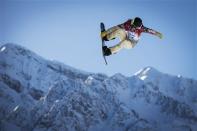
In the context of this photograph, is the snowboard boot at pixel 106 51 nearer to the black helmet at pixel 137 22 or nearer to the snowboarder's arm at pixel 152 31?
the snowboarder's arm at pixel 152 31

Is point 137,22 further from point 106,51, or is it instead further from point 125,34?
point 106,51

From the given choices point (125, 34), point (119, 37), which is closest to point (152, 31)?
point (125, 34)

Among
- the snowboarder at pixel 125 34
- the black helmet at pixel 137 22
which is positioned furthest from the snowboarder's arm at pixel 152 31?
the black helmet at pixel 137 22

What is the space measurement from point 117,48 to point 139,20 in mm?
3206

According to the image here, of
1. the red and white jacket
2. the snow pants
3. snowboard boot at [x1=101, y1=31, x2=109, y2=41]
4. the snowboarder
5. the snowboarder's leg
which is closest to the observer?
the red and white jacket

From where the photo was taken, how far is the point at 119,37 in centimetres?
2256

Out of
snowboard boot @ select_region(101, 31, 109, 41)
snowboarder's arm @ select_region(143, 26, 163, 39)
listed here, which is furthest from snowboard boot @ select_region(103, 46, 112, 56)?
snowboarder's arm @ select_region(143, 26, 163, 39)

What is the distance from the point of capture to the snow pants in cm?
2202

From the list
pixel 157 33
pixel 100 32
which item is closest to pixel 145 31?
pixel 157 33

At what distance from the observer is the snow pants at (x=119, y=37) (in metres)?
22.0

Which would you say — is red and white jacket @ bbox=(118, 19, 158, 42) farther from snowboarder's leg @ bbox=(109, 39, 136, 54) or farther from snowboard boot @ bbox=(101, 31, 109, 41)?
snowboard boot @ bbox=(101, 31, 109, 41)

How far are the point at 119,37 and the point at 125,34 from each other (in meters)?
0.44

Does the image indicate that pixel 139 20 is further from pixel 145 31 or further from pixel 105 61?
pixel 105 61

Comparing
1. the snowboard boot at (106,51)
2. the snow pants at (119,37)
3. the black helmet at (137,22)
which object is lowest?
the snowboard boot at (106,51)
